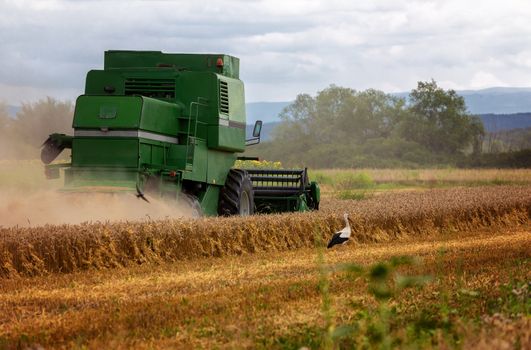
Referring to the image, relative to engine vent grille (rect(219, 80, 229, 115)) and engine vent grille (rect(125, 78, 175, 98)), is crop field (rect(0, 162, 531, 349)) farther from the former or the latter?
engine vent grille (rect(125, 78, 175, 98))

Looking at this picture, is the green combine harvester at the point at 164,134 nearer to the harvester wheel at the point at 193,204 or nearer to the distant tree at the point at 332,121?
the harvester wheel at the point at 193,204

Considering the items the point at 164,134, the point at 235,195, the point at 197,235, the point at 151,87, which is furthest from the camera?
the point at 235,195

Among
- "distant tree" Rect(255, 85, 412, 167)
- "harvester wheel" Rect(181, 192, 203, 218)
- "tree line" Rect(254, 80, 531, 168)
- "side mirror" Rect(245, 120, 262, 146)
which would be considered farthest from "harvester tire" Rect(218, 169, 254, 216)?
"distant tree" Rect(255, 85, 412, 167)

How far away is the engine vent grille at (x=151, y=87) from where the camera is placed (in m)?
18.6

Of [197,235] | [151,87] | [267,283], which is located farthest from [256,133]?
[267,283]

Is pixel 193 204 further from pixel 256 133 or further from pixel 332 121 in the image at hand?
pixel 332 121

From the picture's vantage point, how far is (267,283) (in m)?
11.8

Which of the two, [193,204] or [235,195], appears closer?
[193,204]

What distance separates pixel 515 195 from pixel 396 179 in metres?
28.8

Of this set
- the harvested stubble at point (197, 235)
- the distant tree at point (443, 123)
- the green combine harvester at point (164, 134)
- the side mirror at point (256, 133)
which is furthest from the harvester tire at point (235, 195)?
the distant tree at point (443, 123)

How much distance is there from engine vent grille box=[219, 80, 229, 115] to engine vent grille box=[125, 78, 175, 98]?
0.84m

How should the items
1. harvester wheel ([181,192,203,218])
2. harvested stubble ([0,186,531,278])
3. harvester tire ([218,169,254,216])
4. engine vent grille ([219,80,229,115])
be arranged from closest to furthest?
harvested stubble ([0,186,531,278]), harvester wheel ([181,192,203,218]), engine vent grille ([219,80,229,115]), harvester tire ([218,169,254,216])

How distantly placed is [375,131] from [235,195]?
84742 mm

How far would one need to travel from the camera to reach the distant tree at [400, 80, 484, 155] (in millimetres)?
85812
